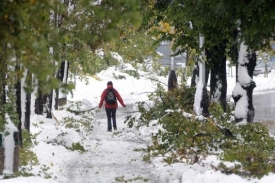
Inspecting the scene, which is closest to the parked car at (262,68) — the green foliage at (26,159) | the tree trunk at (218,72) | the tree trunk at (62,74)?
the tree trunk at (62,74)

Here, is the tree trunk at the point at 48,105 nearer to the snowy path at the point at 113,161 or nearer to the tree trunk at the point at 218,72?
the snowy path at the point at 113,161

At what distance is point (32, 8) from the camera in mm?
4113

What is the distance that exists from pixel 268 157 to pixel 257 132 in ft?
10.7

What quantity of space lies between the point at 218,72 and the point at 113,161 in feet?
21.2

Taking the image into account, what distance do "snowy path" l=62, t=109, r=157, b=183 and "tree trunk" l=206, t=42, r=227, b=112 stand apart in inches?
121

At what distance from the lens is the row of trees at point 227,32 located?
30.6 feet

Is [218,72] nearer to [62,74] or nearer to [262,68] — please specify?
[62,74]

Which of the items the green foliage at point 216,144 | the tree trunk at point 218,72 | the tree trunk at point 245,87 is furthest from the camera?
the tree trunk at point 218,72

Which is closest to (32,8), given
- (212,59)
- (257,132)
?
(257,132)

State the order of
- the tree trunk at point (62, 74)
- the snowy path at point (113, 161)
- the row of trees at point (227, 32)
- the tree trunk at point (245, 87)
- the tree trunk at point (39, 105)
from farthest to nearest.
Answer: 1. the tree trunk at point (62, 74)
2. the tree trunk at point (39, 105)
3. the tree trunk at point (245, 87)
4. the snowy path at point (113, 161)
5. the row of trees at point (227, 32)

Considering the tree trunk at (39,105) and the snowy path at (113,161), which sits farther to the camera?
the tree trunk at (39,105)

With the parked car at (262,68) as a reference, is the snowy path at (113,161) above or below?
below

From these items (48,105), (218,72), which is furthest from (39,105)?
(218,72)

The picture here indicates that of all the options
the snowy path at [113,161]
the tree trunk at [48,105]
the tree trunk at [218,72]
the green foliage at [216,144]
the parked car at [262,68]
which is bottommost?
the snowy path at [113,161]
